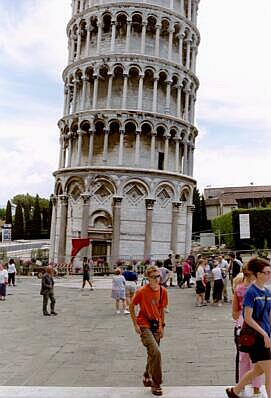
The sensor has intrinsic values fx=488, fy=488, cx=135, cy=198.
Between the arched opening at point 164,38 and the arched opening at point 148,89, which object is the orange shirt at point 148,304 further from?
the arched opening at point 164,38

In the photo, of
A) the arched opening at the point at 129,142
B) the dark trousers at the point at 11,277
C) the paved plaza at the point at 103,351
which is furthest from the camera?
the arched opening at the point at 129,142

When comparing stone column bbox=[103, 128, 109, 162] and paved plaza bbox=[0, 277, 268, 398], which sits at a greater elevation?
stone column bbox=[103, 128, 109, 162]

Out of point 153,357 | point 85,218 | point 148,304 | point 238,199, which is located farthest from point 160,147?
point 238,199

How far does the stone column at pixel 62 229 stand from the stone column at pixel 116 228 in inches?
181

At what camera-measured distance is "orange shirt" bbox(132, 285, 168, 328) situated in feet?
22.7

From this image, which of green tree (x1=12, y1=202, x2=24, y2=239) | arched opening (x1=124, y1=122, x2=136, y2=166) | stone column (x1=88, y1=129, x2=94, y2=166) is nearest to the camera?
stone column (x1=88, y1=129, x2=94, y2=166)

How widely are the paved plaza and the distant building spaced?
62.6 m

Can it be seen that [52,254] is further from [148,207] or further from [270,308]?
[270,308]

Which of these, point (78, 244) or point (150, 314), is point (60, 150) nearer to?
point (78, 244)

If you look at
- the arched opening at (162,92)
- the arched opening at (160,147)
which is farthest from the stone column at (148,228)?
the arched opening at (162,92)

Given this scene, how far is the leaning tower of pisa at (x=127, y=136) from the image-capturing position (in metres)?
38.8

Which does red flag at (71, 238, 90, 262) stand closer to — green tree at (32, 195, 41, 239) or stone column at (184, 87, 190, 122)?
stone column at (184, 87, 190, 122)

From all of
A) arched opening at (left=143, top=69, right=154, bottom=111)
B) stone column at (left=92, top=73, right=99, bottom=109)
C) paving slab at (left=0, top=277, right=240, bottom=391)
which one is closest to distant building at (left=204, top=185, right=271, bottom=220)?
arched opening at (left=143, top=69, right=154, bottom=111)

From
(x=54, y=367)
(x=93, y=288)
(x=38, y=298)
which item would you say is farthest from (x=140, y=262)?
(x=54, y=367)
